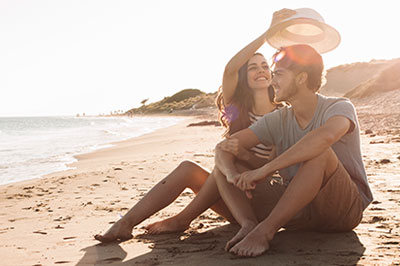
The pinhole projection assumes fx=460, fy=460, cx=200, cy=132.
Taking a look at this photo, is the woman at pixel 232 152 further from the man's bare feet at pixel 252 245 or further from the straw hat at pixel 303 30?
the man's bare feet at pixel 252 245

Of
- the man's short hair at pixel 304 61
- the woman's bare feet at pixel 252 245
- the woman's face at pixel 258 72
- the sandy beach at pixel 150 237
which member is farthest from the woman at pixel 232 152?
the woman's bare feet at pixel 252 245

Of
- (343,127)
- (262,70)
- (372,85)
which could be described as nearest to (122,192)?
(262,70)

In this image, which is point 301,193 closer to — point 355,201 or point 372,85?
point 355,201

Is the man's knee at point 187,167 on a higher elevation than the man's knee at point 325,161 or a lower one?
lower

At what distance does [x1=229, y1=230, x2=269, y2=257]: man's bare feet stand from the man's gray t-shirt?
0.54 metres

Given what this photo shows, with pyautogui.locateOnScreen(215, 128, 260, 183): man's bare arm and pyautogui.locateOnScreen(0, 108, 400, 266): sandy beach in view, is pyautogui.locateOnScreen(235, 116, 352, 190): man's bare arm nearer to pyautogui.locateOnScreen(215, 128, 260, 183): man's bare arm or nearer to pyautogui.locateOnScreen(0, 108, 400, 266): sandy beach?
pyautogui.locateOnScreen(215, 128, 260, 183): man's bare arm

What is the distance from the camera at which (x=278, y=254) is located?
103 inches

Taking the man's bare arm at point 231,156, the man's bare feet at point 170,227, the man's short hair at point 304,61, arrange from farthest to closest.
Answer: the man's bare feet at point 170,227
the man's bare arm at point 231,156
the man's short hair at point 304,61

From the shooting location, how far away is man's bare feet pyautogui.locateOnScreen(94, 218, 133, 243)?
10.5 feet

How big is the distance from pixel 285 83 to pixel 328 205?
2.59 feet

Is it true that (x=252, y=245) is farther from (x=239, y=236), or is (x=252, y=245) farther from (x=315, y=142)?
(x=315, y=142)

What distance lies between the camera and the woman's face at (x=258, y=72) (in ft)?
12.0

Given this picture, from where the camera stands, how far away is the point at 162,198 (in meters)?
3.31

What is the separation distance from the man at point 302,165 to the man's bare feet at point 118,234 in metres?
0.74
